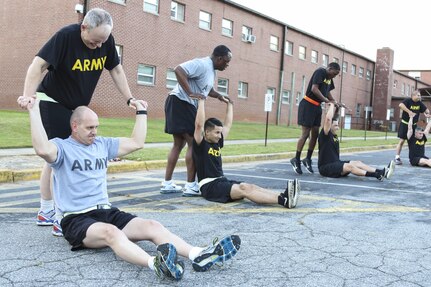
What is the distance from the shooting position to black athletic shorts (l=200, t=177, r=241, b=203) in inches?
215

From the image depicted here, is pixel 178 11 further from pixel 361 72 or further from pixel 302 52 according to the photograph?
pixel 361 72

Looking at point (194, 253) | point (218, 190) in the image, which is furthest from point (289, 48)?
point (194, 253)

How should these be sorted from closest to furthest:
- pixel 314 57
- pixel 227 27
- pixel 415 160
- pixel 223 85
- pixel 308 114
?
pixel 308 114 → pixel 415 160 → pixel 227 27 → pixel 223 85 → pixel 314 57

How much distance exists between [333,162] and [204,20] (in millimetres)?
19773

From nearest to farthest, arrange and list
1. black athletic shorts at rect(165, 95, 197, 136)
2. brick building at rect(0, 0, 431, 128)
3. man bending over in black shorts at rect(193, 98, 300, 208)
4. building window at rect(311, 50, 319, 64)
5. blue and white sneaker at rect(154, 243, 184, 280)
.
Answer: blue and white sneaker at rect(154, 243, 184, 280) → man bending over in black shorts at rect(193, 98, 300, 208) → black athletic shorts at rect(165, 95, 197, 136) → brick building at rect(0, 0, 431, 128) → building window at rect(311, 50, 319, 64)

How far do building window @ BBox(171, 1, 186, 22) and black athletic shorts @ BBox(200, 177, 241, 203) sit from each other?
1998cm

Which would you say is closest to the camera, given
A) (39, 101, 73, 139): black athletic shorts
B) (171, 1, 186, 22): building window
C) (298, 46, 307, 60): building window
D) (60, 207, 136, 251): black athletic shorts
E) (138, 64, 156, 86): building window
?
(60, 207, 136, 251): black athletic shorts

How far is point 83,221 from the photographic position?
343 centimetres

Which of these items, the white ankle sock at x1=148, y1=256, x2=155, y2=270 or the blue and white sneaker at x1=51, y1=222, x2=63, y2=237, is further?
the blue and white sneaker at x1=51, y1=222, x2=63, y2=237

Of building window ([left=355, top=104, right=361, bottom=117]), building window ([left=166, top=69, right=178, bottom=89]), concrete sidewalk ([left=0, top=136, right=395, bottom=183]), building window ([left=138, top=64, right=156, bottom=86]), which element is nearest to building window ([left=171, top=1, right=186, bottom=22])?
building window ([left=166, top=69, right=178, bottom=89])

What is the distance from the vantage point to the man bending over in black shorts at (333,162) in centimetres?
784

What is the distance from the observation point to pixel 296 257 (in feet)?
11.5

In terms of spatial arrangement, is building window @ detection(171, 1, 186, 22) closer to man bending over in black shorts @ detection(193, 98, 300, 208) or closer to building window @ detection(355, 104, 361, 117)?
man bending over in black shorts @ detection(193, 98, 300, 208)

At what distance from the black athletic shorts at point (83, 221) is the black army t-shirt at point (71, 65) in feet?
3.49
